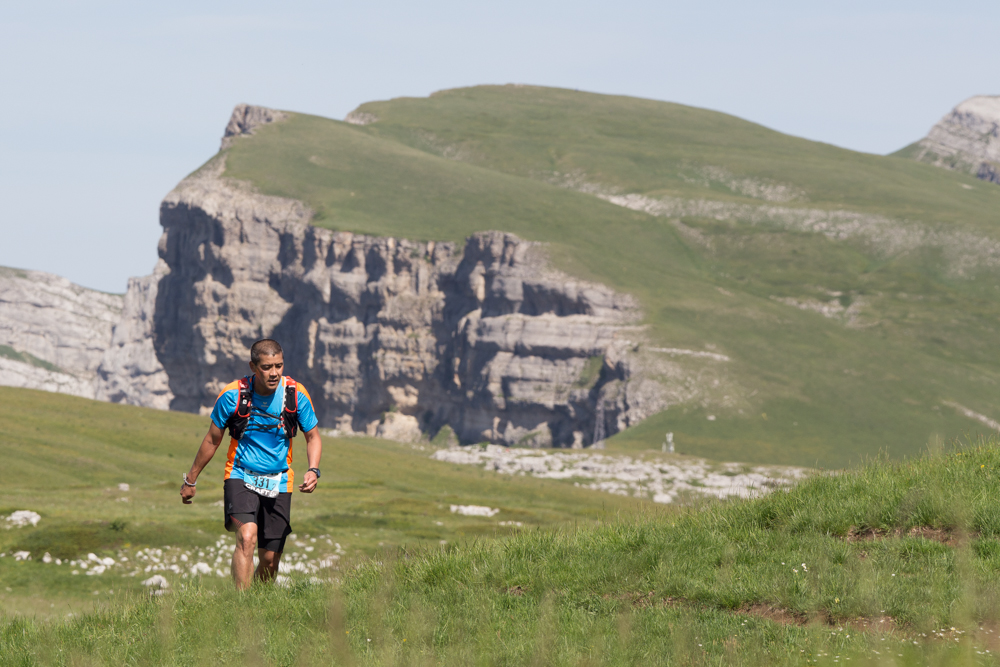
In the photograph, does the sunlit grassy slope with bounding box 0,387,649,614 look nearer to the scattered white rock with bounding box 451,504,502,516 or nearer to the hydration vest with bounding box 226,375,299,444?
the scattered white rock with bounding box 451,504,502,516

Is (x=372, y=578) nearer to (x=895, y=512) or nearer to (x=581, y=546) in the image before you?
(x=581, y=546)

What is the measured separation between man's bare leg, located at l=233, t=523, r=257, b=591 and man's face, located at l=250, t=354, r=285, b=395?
1.81 meters

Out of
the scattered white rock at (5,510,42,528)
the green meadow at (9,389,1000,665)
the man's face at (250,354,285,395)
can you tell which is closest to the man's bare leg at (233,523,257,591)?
the green meadow at (9,389,1000,665)

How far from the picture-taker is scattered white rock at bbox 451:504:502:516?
65.9m

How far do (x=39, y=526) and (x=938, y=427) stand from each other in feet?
538

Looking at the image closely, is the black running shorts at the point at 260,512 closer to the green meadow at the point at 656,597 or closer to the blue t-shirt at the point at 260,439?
the blue t-shirt at the point at 260,439

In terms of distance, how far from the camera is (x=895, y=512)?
A: 1334 cm

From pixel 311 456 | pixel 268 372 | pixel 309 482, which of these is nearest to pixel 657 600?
pixel 309 482

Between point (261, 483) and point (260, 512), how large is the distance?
432 millimetres

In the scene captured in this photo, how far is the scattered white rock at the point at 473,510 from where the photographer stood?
216ft

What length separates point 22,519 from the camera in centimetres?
3681

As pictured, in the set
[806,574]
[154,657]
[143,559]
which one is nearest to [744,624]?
[806,574]

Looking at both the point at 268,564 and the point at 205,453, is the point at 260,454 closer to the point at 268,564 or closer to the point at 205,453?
the point at 205,453

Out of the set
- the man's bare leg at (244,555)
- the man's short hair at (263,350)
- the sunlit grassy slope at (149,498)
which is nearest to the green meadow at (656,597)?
the man's bare leg at (244,555)
